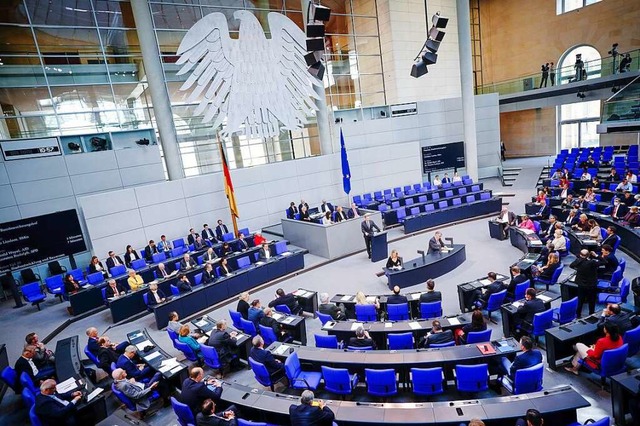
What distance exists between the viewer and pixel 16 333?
9.39 m

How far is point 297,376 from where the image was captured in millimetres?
5719

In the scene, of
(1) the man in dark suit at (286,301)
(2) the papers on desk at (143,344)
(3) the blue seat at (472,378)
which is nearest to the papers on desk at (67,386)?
(2) the papers on desk at (143,344)

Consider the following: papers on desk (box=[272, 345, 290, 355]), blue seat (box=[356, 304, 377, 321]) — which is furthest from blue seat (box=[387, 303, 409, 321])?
papers on desk (box=[272, 345, 290, 355])

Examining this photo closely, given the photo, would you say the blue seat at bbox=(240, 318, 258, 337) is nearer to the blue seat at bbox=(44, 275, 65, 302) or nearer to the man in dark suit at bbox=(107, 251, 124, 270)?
the man in dark suit at bbox=(107, 251, 124, 270)

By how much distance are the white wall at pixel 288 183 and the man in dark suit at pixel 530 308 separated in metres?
11.9

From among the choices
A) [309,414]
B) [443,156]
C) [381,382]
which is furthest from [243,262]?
[443,156]

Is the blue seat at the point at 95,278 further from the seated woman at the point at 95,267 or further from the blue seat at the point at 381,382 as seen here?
the blue seat at the point at 381,382

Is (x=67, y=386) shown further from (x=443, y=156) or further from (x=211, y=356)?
(x=443, y=156)

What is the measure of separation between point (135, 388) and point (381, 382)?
3783 millimetres

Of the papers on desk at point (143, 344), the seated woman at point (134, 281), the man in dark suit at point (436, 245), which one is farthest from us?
the man in dark suit at point (436, 245)

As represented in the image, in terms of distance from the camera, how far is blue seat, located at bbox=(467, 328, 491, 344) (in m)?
5.79

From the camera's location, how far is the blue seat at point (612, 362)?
4.92 metres

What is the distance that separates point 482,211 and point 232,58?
12.5 metres

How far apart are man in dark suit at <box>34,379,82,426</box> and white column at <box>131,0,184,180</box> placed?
33.8 feet
